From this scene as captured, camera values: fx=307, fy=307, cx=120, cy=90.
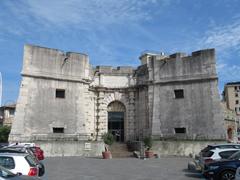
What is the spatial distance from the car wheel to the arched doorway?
858 inches

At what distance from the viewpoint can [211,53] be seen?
98.0ft

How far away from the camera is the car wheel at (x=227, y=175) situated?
39.0ft

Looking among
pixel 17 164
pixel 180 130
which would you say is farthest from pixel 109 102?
pixel 17 164

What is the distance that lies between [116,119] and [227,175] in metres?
22.3

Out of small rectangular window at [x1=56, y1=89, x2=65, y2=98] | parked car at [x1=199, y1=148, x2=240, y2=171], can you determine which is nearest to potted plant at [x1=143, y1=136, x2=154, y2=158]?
small rectangular window at [x1=56, y1=89, x2=65, y2=98]

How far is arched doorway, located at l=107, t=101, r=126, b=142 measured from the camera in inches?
1319

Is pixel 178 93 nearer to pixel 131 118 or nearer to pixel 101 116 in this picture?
pixel 131 118

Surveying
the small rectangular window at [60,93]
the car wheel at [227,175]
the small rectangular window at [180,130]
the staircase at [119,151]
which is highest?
the small rectangular window at [60,93]

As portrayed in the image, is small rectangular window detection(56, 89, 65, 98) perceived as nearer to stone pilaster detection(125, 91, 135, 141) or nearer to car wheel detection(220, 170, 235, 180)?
stone pilaster detection(125, 91, 135, 141)

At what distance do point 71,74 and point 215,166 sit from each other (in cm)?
2085

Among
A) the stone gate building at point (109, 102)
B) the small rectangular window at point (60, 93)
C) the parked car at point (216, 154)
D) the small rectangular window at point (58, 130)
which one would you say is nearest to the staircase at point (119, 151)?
the stone gate building at point (109, 102)

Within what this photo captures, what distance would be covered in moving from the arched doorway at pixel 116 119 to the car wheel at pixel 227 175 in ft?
71.5

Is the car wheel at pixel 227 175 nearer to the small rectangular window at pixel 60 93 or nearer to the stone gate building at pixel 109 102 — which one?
the stone gate building at pixel 109 102

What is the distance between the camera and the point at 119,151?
97.7 feet
